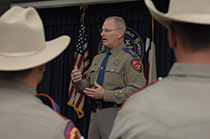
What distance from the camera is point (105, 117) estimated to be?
318 centimetres

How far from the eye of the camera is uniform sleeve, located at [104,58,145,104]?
3.11 meters

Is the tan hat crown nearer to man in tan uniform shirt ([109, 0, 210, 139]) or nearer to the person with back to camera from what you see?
the person with back to camera

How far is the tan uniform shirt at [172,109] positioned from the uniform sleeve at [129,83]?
203 centimetres

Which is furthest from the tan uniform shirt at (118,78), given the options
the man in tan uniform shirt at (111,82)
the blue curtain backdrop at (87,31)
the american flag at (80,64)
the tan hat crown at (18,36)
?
the american flag at (80,64)

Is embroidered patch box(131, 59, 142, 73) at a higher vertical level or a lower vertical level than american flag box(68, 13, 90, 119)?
higher

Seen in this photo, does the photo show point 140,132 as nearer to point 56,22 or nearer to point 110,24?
point 110,24

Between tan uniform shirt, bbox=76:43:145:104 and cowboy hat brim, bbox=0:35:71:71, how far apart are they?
1.74 meters

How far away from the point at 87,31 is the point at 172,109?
198 inches

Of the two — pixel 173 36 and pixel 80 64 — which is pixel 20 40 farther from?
pixel 80 64

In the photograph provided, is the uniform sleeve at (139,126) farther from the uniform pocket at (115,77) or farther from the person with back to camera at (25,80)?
the uniform pocket at (115,77)

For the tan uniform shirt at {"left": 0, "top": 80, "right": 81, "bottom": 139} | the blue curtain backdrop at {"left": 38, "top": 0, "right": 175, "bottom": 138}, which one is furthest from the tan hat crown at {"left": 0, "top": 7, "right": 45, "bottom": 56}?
the blue curtain backdrop at {"left": 38, "top": 0, "right": 175, "bottom": 138}

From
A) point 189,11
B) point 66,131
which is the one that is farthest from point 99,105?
point 189,11

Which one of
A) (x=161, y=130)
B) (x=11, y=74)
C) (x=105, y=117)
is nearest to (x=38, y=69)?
(x=11, y=74)

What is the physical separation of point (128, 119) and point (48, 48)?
538 millimetres
